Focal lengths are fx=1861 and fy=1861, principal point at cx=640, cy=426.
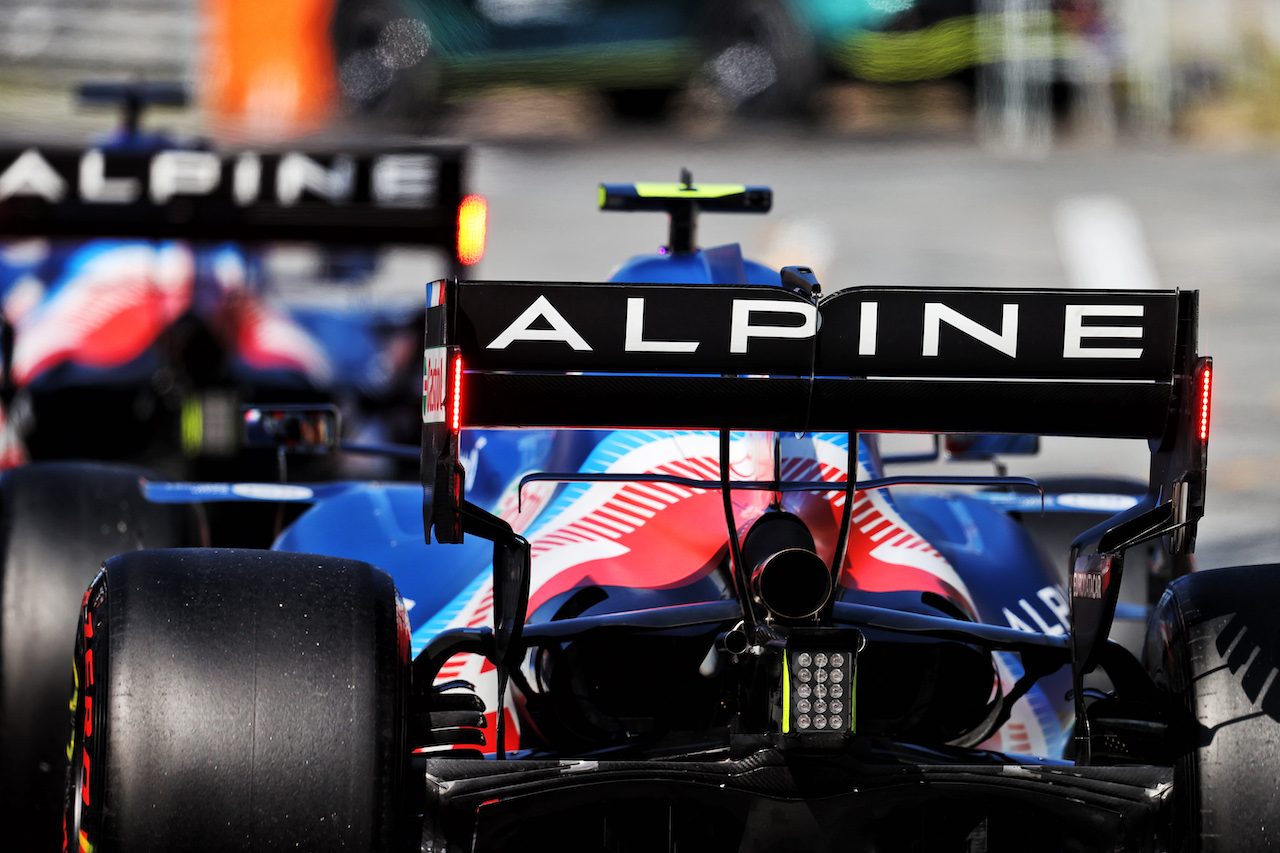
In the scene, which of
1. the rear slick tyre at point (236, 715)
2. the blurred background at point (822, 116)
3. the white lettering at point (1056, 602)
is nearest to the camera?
the rear slick tyre at point (236, 715)

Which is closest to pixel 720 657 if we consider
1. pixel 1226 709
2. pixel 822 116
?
pixel 1226 709

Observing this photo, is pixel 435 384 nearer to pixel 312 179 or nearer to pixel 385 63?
pixel 312 179

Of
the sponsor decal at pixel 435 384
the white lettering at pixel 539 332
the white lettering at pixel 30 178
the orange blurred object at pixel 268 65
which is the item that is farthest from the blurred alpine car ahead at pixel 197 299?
the orange blurred object at pixel 268 65

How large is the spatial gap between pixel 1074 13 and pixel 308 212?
10.6 m

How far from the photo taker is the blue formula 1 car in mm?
2816

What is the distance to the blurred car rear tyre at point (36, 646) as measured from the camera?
4.14m

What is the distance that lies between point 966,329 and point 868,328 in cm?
15

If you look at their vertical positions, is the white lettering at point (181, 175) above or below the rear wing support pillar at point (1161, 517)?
above

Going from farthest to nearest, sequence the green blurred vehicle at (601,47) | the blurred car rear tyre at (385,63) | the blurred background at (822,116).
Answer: the blurred car rear tyre at (385,63), the green blurred vehicle at (601,47), the blurred background at (822,116)

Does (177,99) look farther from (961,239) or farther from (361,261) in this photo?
(961,239)

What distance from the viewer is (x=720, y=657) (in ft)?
10.7

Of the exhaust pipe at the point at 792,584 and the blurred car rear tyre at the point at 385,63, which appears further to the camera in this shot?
the blurred car rear tyre at the point at 385,63

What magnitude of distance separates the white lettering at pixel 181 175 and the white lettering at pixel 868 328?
488 cm

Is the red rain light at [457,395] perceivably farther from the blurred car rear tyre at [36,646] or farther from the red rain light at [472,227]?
the red rain light at [472,227]
